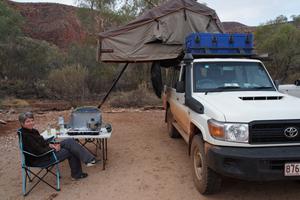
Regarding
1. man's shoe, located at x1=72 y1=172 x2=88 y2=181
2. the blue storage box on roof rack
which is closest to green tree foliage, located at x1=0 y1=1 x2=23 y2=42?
the blue storage box on roof rack

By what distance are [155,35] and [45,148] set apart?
4161 mm

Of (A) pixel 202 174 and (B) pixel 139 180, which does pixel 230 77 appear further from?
(B) pixel 139 180

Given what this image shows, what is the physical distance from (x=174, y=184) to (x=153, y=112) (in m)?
6.89

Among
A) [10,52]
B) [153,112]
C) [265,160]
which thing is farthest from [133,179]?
[10,52]

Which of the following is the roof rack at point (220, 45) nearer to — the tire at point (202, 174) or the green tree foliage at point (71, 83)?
the tire at point (202, 174)

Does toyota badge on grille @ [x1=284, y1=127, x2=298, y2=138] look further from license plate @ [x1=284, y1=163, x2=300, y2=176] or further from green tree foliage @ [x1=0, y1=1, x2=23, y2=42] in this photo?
green tree foliage @ [x1=0, y1=1, x2=23, y2=42]

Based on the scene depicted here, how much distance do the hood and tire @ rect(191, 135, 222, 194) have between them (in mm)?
543

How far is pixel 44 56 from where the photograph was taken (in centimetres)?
2148

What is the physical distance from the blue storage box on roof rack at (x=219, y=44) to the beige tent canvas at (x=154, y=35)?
61.0 inches

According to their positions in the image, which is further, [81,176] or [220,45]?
[220,45]

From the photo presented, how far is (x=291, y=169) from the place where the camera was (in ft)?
12.7

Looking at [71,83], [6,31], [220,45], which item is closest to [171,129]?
[220,45]

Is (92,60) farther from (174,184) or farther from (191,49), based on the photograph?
(174,184)

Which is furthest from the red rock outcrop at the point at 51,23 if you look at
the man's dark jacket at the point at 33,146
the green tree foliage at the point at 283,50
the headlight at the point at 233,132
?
the headlight at the point at 233,132
